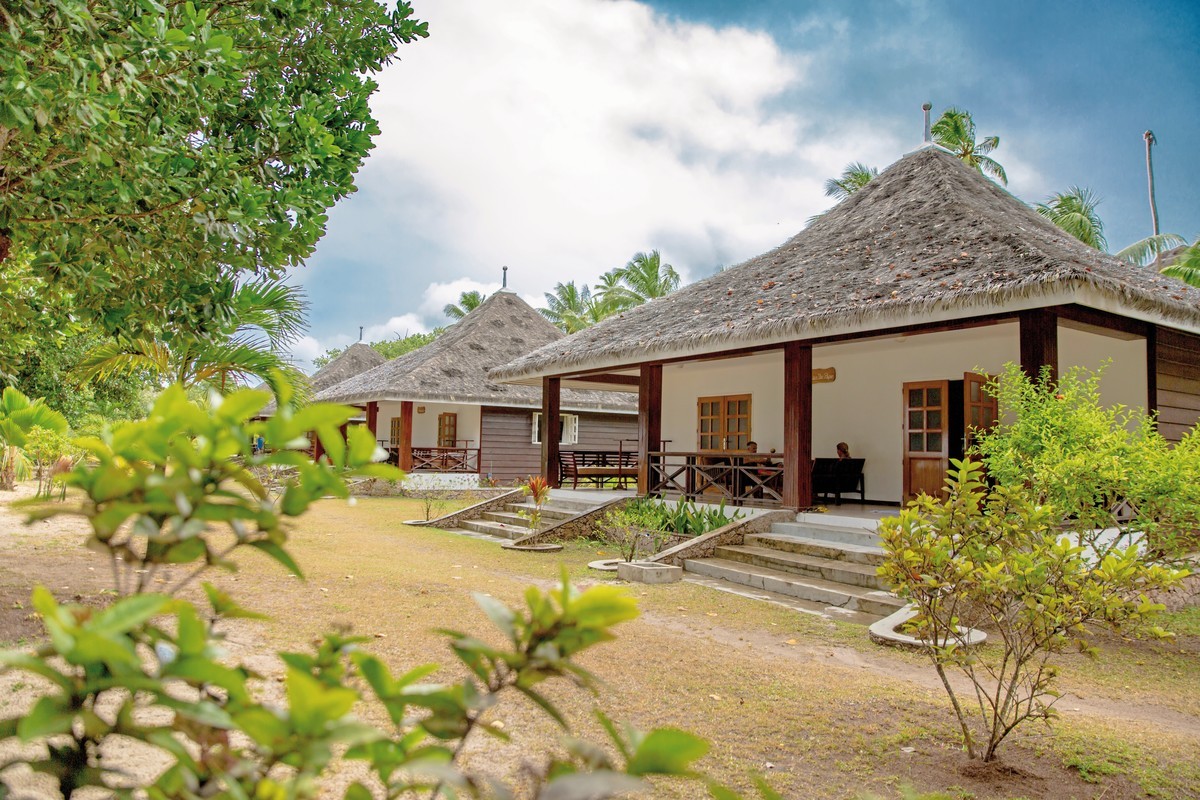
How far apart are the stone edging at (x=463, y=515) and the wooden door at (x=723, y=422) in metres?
3.51

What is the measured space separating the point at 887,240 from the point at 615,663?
7.45m

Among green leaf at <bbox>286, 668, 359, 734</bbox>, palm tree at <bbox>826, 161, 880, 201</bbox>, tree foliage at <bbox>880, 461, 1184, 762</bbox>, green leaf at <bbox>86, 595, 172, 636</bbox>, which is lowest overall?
tree foliage at <bbox>880, 461, 1184, 762</bbox>

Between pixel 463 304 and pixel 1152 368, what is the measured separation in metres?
33.8

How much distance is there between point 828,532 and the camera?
869cm

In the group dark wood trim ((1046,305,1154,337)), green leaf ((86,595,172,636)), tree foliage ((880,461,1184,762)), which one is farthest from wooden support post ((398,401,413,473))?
green leaf ((86,595,172,636))

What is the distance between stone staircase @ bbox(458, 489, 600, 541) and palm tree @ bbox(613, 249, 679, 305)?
21.5m

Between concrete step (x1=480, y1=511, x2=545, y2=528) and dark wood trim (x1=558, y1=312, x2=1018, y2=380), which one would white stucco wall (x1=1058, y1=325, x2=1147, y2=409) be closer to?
dark wood trim (x1=558, y1=312, x2=1018, y2=380)

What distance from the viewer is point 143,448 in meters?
→ 0.83

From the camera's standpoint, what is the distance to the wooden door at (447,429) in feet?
72.4

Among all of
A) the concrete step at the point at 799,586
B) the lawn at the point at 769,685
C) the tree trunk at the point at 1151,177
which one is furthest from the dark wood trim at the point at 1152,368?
the tree trunk at the point at 1151,177

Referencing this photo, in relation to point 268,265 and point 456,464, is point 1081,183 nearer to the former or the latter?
point 456,464

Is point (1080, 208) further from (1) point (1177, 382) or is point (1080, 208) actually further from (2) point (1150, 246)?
(1) point (1177, 382)

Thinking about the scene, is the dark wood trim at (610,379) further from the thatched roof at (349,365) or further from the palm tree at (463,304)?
the palm tree at (463,304)

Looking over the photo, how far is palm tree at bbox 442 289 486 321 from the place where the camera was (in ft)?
130
